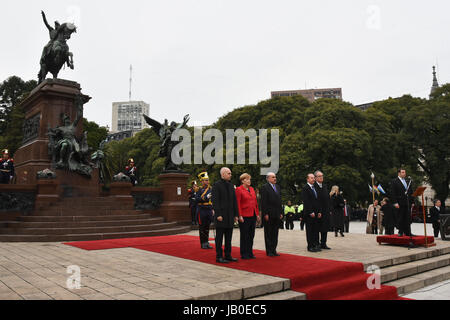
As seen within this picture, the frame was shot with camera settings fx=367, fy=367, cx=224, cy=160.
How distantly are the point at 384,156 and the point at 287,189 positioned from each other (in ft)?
30.2

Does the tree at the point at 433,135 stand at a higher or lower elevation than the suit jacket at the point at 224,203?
higher

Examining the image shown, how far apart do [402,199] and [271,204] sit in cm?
414

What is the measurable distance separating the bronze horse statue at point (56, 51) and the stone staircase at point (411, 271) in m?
15.8

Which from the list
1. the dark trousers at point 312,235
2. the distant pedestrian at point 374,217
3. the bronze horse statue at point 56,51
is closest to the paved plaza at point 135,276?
the dark trousers at point 312,235

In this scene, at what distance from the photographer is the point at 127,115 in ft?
519

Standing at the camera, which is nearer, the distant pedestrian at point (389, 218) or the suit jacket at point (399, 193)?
the suit jacket at point (399, 193)

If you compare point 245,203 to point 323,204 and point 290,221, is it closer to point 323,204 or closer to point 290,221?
point 323,204

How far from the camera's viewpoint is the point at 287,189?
→ 114 ft

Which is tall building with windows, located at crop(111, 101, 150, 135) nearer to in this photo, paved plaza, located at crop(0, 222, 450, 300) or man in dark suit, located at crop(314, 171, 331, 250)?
man in dark suit, located at crop(314, 171, 331, 250)

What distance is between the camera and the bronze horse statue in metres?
17.1

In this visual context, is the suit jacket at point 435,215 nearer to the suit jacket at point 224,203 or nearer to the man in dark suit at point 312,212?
the man in dark suit at point 312,212

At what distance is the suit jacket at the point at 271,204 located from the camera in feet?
27.6

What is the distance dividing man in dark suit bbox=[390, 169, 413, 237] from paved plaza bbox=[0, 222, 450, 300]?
89 cm

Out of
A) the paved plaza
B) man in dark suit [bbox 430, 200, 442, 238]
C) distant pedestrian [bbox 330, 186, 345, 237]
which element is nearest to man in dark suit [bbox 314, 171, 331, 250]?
the paved plaza
